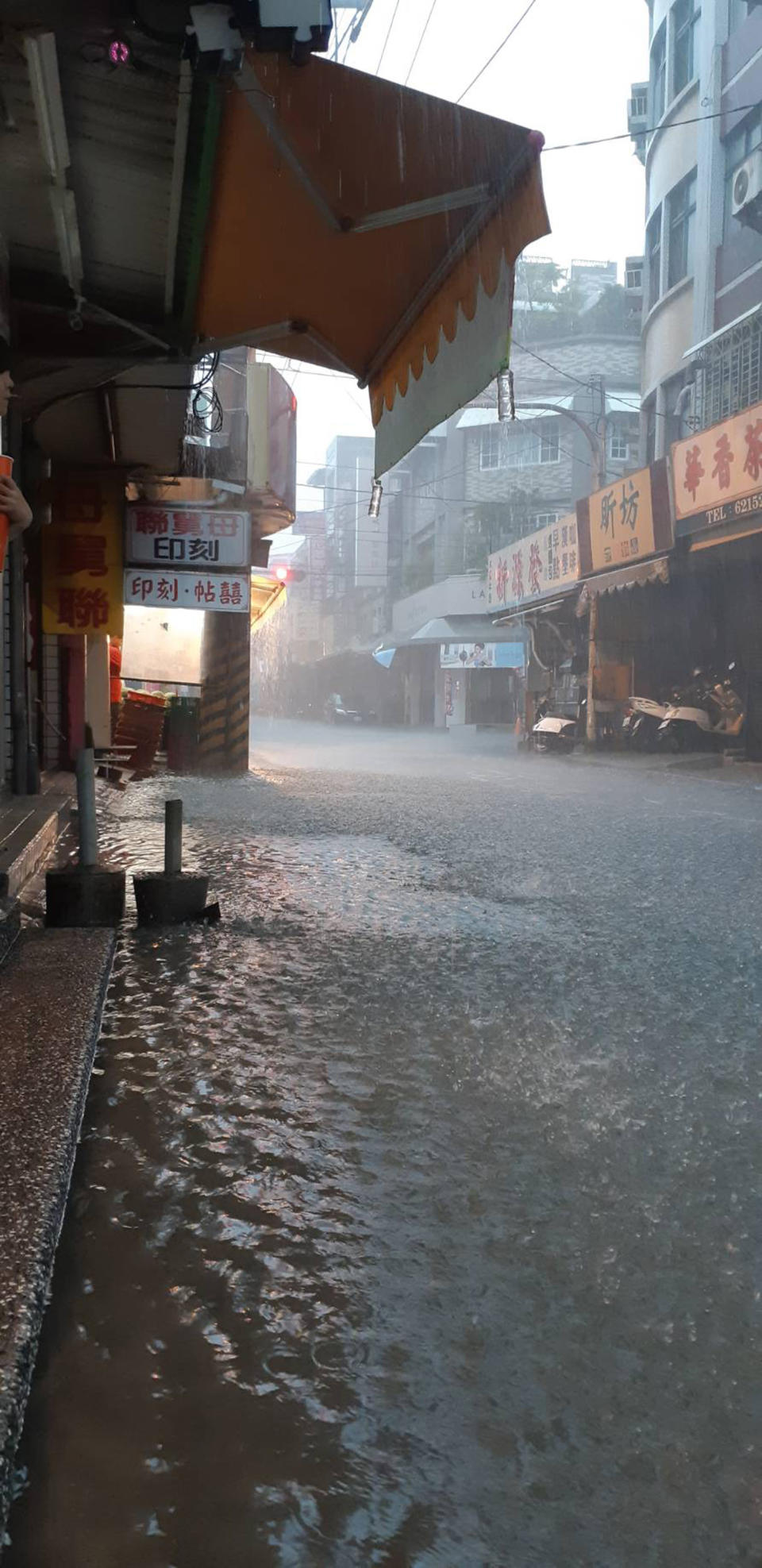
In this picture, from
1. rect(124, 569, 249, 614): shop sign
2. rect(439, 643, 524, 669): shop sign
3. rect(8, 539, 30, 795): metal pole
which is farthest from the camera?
rect(439, 643, 524, 669): shop sign

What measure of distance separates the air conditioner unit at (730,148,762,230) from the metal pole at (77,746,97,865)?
20.0 meters

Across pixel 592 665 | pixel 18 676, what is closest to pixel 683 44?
pixel 592 665

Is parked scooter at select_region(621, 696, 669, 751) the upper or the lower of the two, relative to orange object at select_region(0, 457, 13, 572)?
lower

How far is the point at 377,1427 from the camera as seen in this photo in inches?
78.7

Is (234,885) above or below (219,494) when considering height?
below

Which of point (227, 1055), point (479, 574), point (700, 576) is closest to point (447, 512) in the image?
point (479, 574)

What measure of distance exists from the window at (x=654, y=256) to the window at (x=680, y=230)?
54 centimetres

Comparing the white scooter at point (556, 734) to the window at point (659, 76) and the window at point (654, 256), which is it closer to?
the window at point (654, 256)

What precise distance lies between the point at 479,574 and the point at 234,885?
1445 inches

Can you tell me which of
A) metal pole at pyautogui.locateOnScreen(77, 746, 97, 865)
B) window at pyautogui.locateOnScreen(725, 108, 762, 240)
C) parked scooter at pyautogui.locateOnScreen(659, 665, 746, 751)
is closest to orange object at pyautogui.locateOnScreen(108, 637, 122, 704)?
metal pole at pyautogui.locateOnScreen(77, 746, 97, 865)

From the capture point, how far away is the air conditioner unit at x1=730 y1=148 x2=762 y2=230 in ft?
69.5

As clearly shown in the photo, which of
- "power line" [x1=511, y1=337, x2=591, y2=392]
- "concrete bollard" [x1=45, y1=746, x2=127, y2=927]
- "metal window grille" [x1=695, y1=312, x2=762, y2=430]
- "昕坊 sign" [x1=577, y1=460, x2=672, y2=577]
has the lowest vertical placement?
"concrete bollard" [x1=45, y1=746, x2=127, y2=927]

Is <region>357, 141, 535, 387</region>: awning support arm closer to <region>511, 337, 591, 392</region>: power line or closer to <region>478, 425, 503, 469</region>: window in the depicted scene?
<region>511, 337, 591, 392</region>: power line

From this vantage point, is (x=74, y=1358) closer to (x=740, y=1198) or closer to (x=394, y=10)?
(x=740, y=1198)
